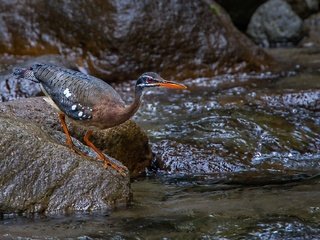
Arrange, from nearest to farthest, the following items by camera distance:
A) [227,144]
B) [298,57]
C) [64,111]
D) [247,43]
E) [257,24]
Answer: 1. [64,111]
2. [227,144]
3. [247,43]
4. [298,57]
5. [257,24]

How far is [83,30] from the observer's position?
10422mm

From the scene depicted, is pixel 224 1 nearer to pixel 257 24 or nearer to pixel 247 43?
pixel 257 24

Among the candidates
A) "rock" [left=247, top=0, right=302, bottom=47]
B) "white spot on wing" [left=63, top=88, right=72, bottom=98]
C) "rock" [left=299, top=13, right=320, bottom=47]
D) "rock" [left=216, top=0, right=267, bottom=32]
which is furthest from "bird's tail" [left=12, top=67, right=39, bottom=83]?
"rock" [left=216, top=0, right=267, bottom=32]

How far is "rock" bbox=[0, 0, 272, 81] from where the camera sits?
33.8ft

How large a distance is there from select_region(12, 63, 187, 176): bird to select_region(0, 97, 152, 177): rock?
1.47 feet

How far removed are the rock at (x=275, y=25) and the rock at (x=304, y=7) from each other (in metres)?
1.04

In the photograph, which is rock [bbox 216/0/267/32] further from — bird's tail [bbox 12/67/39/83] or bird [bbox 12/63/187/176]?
bird [bbox 12/63/187/176]

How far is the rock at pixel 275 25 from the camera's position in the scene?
14.2 meters

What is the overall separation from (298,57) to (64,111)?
289 inches

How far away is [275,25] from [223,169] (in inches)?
313

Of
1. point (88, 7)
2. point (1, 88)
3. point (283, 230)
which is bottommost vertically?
point (283, 230)

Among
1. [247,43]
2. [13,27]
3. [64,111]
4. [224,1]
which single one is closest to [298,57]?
[247,43]

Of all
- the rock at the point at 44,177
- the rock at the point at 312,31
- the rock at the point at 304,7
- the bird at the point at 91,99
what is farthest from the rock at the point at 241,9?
the rock at the point at 44,177

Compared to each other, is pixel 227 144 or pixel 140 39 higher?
pixel 140 39
